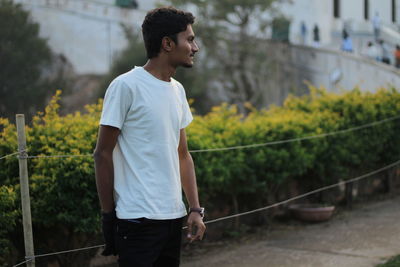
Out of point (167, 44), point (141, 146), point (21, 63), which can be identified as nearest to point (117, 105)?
point (141, 146)

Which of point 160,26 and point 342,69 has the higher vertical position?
point 342,69

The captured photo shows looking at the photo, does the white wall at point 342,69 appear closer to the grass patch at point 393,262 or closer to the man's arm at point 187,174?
the grass patch at point 393,262

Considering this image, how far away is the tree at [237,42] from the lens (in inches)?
1137

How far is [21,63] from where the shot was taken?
2334 cm

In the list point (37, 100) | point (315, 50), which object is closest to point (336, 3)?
point (315, 50)

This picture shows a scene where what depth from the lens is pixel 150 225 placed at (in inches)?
103

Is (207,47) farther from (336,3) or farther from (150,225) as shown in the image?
(150,225)

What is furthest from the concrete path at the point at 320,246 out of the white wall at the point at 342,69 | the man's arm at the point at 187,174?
the white wall at the point at 342,69

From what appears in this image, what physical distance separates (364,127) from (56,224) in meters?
5.00

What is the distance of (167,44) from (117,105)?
389 millimetres

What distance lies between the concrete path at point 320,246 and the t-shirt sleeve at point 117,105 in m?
3.34

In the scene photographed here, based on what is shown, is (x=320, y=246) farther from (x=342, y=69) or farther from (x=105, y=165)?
(x=342, y=69)

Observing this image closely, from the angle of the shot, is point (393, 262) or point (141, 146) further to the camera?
point (393, 262)

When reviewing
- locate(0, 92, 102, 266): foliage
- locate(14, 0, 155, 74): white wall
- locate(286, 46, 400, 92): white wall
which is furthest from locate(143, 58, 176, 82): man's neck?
locate(14, 0, 155, 74): white wall
